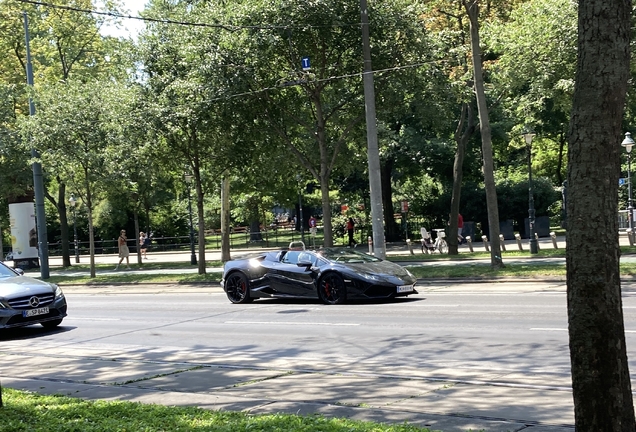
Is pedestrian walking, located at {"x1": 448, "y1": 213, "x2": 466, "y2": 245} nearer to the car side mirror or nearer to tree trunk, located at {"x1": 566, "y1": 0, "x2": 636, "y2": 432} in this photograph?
the car side mirror

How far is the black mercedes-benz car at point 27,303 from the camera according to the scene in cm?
1573

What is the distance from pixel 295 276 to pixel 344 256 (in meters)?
1.26

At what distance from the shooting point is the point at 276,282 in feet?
62.8

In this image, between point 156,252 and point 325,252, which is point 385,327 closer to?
point 325,252

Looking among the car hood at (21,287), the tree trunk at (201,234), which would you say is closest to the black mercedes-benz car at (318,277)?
the car hood at (21,287)

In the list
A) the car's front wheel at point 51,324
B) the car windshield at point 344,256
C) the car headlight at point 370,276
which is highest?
the car windshield at point 344,256

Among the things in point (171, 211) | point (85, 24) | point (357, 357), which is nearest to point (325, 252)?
point (357, 357)

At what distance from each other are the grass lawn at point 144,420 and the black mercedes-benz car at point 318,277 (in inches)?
386

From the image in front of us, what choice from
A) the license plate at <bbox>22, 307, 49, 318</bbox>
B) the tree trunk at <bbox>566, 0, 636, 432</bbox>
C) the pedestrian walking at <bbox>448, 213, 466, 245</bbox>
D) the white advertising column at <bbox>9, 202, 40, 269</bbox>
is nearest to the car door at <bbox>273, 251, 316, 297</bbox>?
the license plate at <bbox>22, 307, 49, 318</bbox>

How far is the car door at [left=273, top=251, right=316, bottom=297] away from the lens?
18609 millimetres

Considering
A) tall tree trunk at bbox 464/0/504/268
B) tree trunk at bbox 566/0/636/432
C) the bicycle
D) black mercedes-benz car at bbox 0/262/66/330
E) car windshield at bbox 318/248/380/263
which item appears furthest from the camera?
the bicycle

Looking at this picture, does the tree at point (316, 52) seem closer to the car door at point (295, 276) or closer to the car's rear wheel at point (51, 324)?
the car door at point (295, 276)

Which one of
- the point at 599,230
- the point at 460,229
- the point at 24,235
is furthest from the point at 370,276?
the point at 24,235

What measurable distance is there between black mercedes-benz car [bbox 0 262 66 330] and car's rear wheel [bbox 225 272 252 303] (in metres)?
4.46
